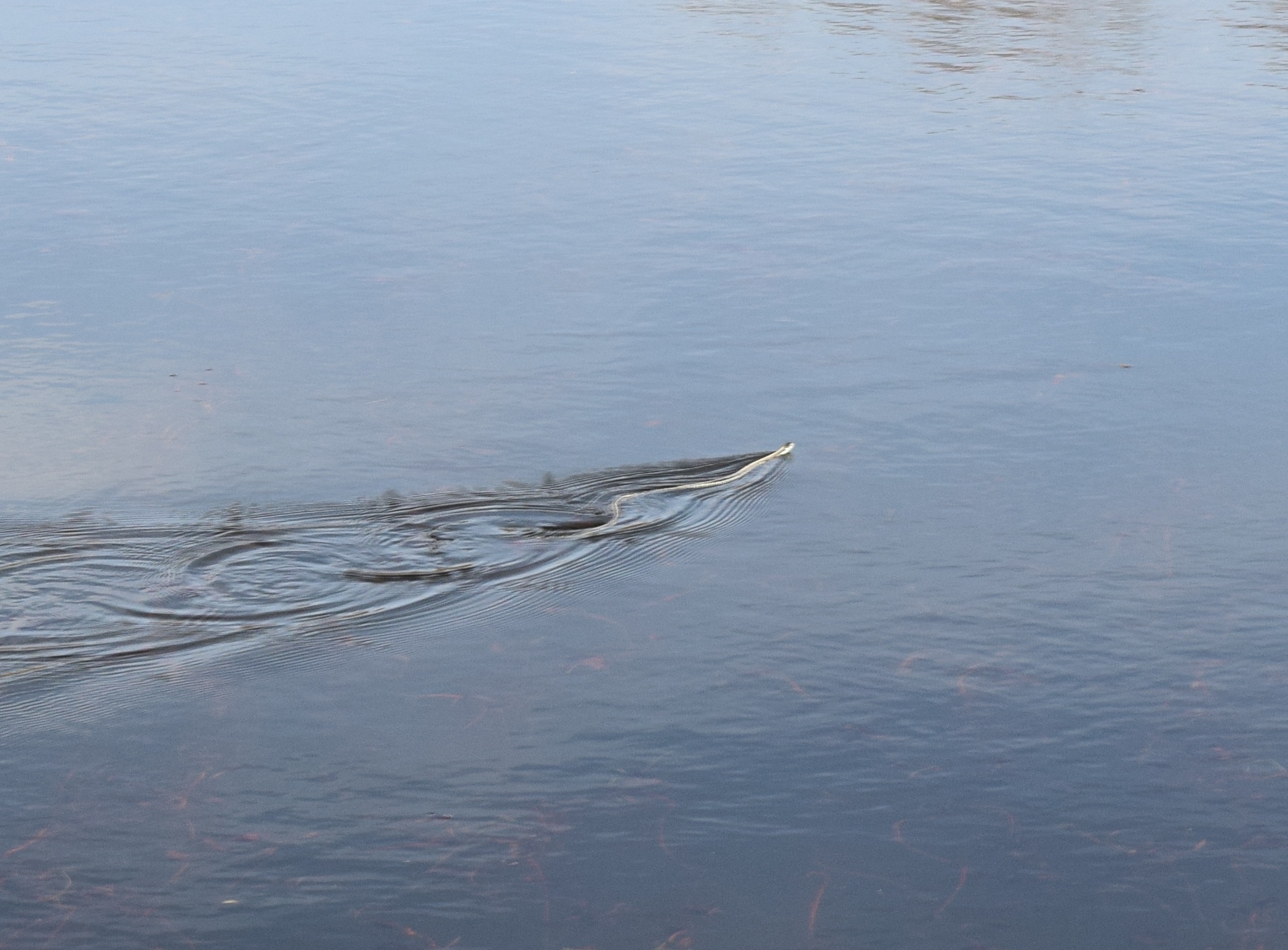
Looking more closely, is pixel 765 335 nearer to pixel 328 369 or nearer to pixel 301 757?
pixel 328 369

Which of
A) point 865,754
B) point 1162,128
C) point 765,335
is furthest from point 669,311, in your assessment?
point 1162,128

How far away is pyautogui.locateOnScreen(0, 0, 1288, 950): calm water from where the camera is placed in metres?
6.97

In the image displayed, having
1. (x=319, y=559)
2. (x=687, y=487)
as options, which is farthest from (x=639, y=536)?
(x=319, y=559)

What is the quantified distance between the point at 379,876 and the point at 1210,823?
3986 millimetres

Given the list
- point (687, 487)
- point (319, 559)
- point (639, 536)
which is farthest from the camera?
→ point (687, 487)

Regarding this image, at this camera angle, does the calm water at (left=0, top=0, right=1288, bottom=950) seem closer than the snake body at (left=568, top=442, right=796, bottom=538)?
Yes

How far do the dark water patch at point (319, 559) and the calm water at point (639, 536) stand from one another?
1.3 inches

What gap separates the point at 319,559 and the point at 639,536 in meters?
2.06

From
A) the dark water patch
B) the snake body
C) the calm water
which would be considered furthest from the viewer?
the snake body

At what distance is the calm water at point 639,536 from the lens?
697 centimetres

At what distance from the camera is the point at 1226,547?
9820 millimetres

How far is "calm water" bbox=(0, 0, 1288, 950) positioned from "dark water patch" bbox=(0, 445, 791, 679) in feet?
0.11

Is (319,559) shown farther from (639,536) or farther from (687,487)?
(687,487)

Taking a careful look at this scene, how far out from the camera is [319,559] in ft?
30.1
